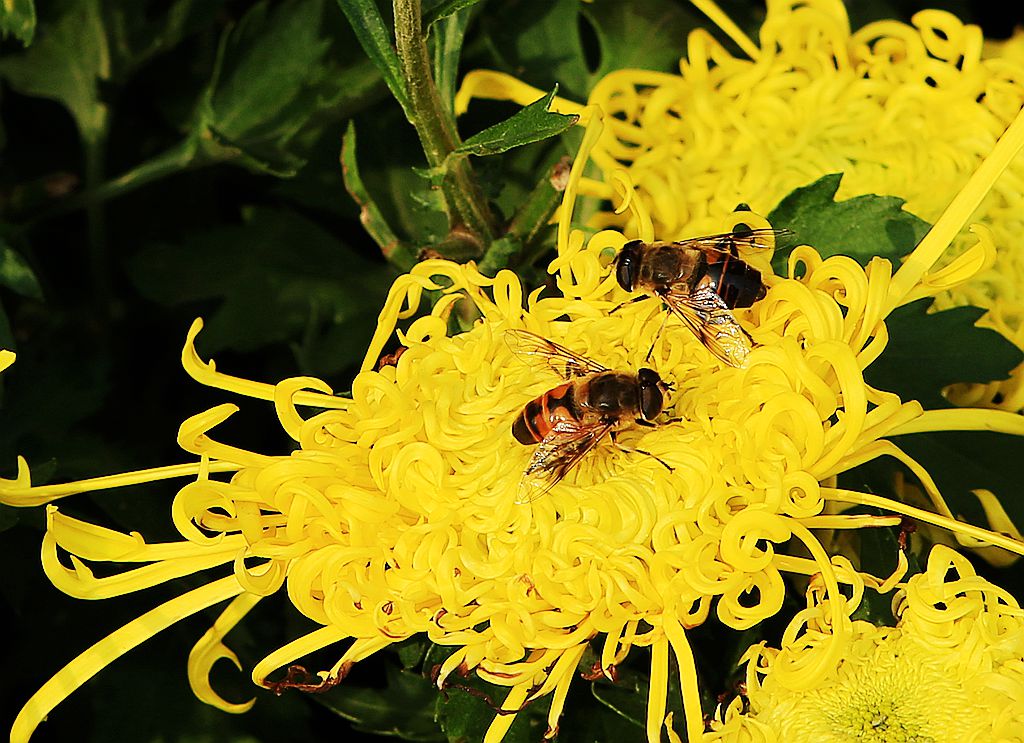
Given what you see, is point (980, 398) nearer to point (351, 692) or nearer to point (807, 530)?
point (807, 530)

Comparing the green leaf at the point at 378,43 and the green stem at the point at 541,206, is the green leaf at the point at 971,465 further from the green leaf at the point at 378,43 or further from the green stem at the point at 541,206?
the green leaf at the point at 378,43

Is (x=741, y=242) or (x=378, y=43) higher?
(x=378, y=43)

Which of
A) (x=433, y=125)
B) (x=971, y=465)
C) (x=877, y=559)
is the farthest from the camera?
(x=971, y=465)

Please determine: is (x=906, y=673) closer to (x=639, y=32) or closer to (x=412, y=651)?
(x=412, y=651)

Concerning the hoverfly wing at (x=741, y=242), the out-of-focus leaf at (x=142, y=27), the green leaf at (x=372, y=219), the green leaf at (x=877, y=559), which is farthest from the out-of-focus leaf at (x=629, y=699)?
the out-of-focus leaf at (x=142, y=27)

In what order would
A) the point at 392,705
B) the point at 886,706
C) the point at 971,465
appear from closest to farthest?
the point at 886,706 → the point at 971,465 → the point at 392,705

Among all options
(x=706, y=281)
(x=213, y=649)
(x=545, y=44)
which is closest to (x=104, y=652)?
(x=213, y=649)

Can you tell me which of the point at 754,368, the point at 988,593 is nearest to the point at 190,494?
the point at 754,368

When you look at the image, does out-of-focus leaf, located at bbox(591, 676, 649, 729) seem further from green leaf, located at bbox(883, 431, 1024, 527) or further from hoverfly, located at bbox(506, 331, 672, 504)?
green leaf, located at bbox(883, 431, 1024, 527)
